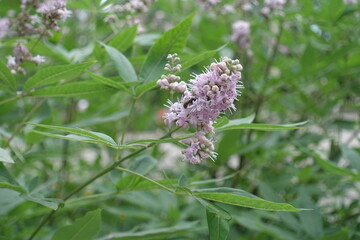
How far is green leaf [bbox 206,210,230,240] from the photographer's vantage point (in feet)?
3.70

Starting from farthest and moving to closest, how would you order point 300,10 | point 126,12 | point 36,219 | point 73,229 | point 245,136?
point 245,136, point 36,219, point 300,10, point 126,12, point 73,229

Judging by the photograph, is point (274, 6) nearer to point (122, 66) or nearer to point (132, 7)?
point (132, 7)

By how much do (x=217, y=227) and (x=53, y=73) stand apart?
65cm

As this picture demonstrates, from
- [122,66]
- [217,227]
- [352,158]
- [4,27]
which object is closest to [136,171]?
[122,66]

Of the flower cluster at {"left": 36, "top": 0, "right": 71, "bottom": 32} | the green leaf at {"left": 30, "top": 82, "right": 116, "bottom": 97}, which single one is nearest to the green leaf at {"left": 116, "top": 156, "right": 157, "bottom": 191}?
the green leaf at {"left": 30, "top": 82, "right": 116, "bottom": 97}

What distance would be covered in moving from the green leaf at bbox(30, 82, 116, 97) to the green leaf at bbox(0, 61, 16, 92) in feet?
0.21

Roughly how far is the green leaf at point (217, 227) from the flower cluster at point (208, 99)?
0.49 ft

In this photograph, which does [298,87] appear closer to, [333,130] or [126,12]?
[333,130]

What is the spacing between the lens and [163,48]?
139 cm

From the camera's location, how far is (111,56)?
1385 millimetres

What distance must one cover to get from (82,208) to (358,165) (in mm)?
1582

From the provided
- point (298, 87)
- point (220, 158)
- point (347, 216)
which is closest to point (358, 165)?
point (347, 216)

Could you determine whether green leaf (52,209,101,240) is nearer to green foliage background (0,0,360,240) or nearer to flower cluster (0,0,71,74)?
green foliage background (0,0,360,240)

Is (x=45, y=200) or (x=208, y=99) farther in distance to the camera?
(x=45, y=200)
